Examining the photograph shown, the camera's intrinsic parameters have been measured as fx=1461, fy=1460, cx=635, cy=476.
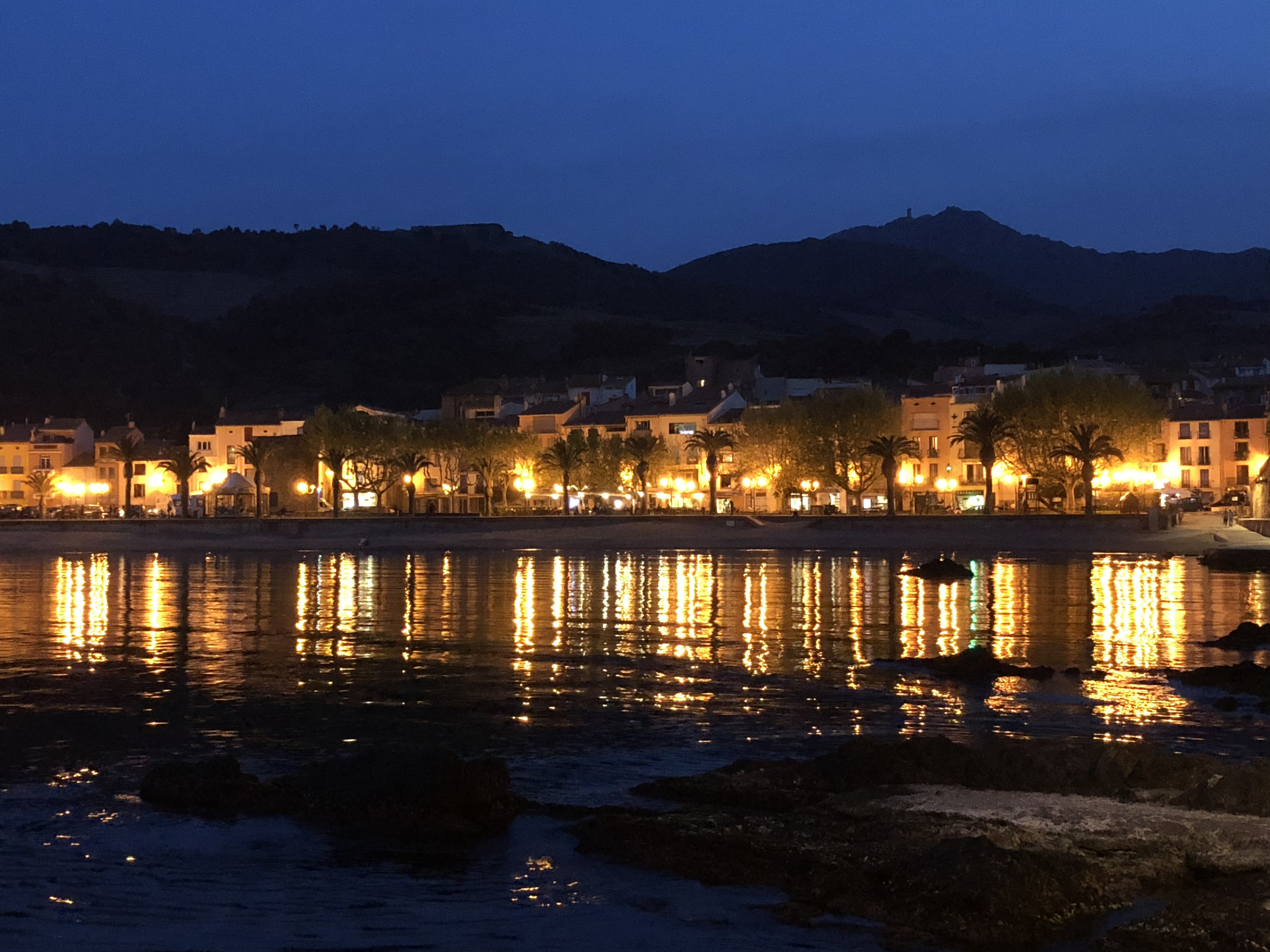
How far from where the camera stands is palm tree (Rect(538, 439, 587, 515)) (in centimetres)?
9638

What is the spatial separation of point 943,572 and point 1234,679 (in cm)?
2837

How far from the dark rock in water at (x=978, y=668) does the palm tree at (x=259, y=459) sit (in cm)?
8310

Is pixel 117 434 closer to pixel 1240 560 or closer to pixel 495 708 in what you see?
pixel 1240 560

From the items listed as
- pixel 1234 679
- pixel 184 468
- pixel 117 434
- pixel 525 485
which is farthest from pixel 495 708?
pixel 117 434

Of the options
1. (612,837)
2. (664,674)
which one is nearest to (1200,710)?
(664,674)

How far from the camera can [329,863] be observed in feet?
41.7

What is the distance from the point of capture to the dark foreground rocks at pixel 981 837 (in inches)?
419

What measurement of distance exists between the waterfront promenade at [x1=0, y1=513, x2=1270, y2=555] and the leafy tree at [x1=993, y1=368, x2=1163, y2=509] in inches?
259

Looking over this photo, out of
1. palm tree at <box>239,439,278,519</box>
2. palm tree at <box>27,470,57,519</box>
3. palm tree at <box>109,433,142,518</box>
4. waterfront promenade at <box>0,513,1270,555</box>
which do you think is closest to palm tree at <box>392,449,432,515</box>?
waterfront promenade at <box>0,513,1270,555</box>

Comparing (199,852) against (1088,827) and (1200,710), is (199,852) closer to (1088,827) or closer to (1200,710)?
(1088,827)

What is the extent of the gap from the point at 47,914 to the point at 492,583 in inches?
1492

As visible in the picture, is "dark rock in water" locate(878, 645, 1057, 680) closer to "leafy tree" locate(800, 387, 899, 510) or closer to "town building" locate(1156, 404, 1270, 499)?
"leafy tree" locate(800, 387, 899, 510)

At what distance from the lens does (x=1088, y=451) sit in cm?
7656

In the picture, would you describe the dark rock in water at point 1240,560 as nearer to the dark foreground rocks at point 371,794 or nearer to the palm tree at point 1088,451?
the palm tree at point 1088,451
